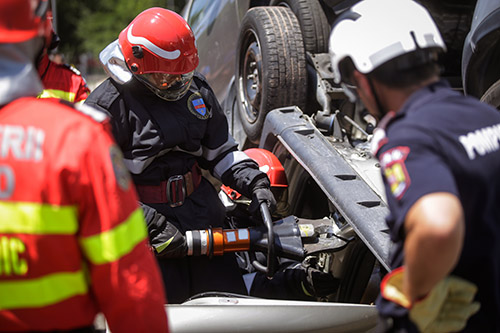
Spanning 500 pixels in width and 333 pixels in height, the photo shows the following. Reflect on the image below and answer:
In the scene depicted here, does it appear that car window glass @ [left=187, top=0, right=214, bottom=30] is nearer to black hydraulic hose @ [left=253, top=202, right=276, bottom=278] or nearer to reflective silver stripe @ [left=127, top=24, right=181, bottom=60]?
reflective silver stripe @ [left=127, top=24, right=181, bottom=60]

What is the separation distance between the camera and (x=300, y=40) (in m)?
4.55

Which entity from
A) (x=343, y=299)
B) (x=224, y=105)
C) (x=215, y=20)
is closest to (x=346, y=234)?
(x=343, y=299)

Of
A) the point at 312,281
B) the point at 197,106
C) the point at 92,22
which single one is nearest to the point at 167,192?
the point at 197,106

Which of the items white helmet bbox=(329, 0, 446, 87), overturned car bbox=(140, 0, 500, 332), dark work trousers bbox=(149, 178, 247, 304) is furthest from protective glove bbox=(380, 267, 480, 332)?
dark work trousers bbox=(149, 178, 247, 304)

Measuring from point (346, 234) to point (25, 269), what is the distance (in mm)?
2209

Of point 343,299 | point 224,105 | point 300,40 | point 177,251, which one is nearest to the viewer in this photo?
point 177,251

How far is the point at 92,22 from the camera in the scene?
34.6 metres

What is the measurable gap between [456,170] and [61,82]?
287 centimetres

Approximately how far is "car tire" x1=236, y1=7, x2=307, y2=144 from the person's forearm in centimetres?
297

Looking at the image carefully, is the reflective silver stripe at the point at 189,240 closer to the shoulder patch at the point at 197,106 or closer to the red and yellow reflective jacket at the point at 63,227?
the shoulder patch at the point at 197,106

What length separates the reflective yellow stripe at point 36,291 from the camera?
4.97 feet

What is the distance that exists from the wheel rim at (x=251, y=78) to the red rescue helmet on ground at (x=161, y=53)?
4.41 feet

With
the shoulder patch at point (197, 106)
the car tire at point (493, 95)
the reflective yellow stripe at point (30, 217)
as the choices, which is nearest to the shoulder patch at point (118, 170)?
the reflective yellow stripe at point (30, 217)

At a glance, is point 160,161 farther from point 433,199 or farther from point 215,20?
point 215,20
